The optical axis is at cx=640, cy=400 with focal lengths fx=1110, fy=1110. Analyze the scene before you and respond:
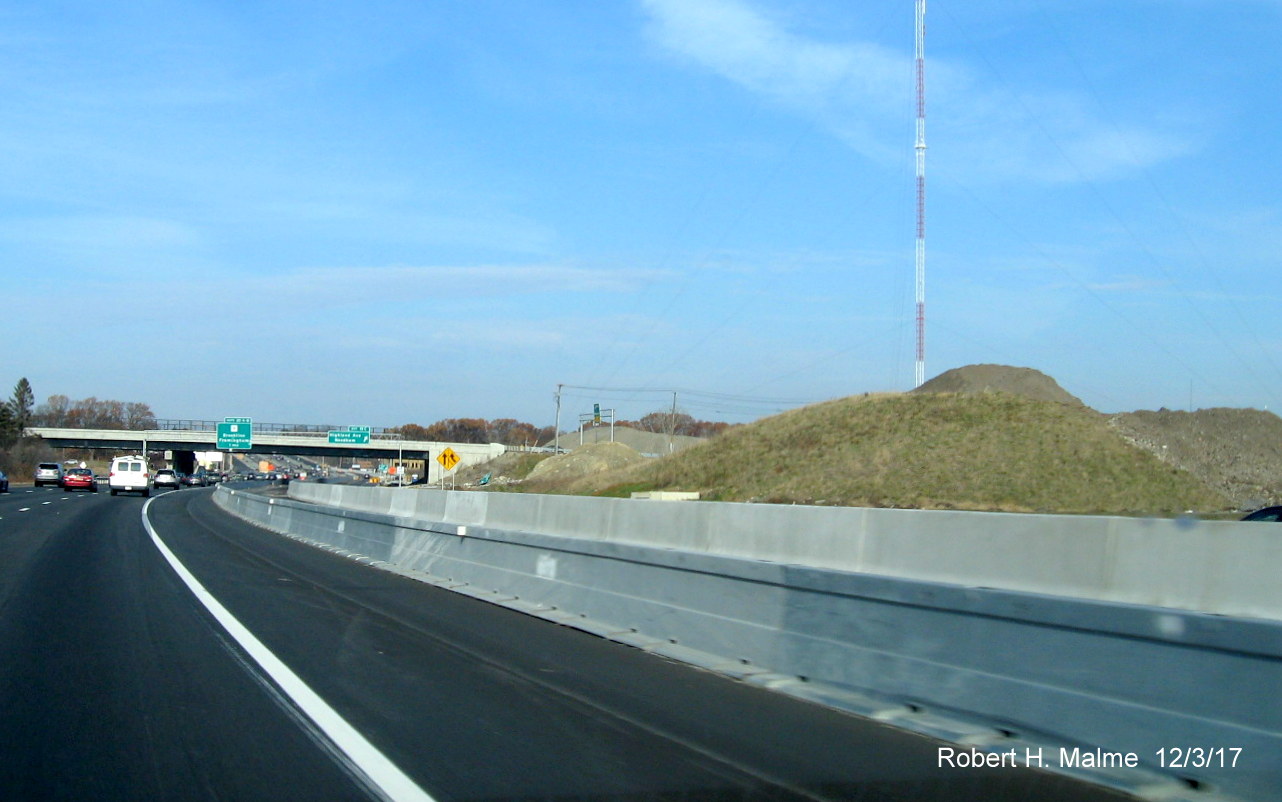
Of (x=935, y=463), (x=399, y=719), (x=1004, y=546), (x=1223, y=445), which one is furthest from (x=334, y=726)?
(x=1223, y=445)

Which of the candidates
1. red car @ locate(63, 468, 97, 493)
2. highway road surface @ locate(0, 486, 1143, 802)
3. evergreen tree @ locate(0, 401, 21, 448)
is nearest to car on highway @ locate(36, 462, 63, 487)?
red car @ locate(63, 468, 97, 493)

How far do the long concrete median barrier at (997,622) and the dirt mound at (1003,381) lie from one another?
219 ft

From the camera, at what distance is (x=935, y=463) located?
2202 inches

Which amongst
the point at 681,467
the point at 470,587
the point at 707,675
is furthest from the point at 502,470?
the point at 707,675

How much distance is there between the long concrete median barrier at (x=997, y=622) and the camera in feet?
18.3

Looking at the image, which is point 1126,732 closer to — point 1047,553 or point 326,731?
point 1047,553

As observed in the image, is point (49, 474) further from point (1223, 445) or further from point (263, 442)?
point (1223, 445)

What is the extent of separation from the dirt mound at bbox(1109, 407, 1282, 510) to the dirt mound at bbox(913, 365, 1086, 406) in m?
17.5

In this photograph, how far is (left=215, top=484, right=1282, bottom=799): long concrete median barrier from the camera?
5.57 meters

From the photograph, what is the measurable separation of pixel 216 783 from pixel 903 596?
14.5 ft

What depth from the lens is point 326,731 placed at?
23.9 ft

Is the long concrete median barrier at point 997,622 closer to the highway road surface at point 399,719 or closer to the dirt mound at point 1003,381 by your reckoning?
the highway road surface at point 399,719

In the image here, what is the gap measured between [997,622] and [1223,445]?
173 ft

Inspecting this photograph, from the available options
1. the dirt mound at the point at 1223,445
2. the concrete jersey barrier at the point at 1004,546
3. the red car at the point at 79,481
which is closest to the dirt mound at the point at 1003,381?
the dirt mound at the point at 1223,445
